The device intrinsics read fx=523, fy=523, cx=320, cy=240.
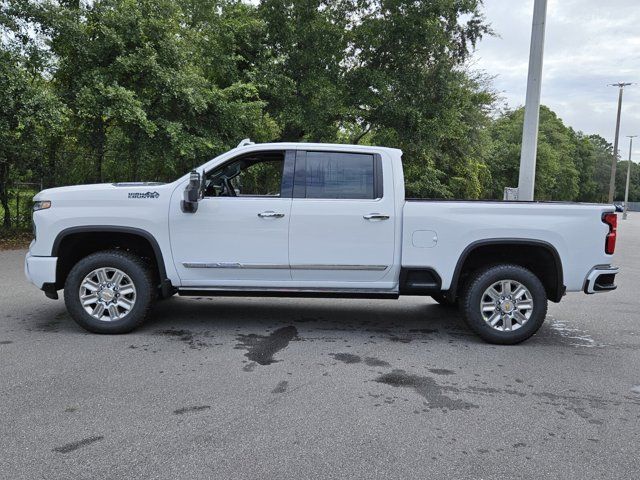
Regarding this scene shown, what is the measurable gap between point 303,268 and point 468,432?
8.21 ft

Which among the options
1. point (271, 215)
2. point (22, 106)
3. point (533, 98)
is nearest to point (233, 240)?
point (271, 215)

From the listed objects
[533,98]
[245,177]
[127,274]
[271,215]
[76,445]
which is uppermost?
[533,98]

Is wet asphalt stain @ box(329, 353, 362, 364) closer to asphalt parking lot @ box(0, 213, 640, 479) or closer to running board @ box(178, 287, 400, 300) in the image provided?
asphalt parking lot @ box(0, 213, 640, 479)

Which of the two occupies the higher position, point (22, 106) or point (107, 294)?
point (22, 106)

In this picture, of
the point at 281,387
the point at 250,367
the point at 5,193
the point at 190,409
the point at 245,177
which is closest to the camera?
the point at 190,409

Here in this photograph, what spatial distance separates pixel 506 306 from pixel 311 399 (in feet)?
8.24

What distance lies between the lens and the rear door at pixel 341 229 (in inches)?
211

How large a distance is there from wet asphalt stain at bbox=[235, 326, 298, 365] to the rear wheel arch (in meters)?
1.79

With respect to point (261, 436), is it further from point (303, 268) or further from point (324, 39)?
point (324, 39)

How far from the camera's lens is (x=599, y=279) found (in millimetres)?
5344

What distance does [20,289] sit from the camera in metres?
7.70

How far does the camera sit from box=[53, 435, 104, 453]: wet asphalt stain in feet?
10.1

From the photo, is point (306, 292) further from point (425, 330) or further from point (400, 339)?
point (425, 330)

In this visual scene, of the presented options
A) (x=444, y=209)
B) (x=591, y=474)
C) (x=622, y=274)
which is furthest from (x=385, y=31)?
A: (x=591, y=474)
